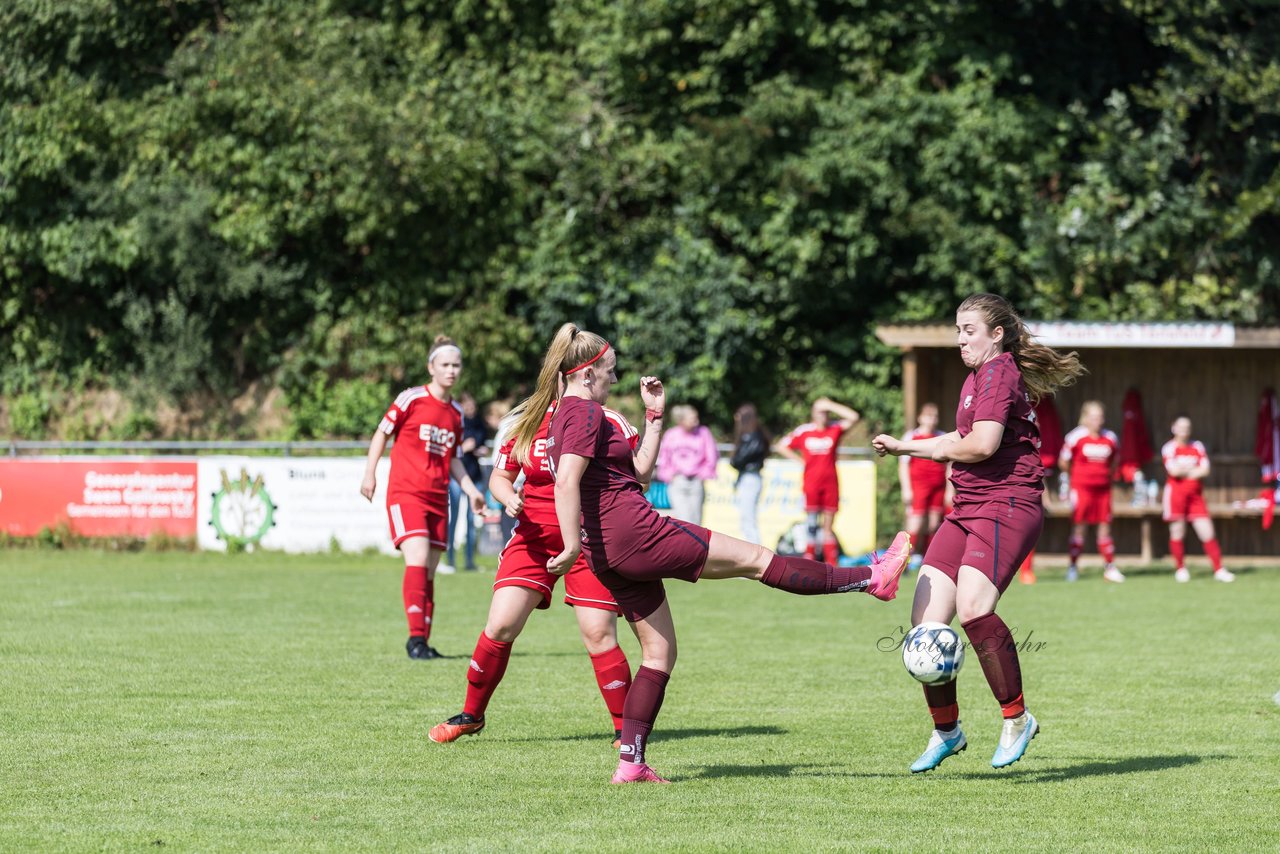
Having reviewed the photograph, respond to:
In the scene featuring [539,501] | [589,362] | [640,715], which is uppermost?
[589,362]

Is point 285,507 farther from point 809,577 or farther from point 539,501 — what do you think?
point 809,577

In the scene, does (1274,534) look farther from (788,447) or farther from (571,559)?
(571,559)

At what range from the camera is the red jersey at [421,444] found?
415 inches

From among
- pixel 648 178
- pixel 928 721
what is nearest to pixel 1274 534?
pixel 648 178

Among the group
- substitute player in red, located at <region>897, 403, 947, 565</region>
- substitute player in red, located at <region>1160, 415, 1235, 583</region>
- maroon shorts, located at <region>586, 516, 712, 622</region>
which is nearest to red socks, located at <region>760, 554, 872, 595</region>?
maroon shorts, located at <region>586, 516, 712, 622</region>

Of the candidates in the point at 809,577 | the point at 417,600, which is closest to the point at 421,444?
the point at 417,600

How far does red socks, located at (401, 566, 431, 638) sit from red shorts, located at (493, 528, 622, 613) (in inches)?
112

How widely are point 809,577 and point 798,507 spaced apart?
1417 centimetres

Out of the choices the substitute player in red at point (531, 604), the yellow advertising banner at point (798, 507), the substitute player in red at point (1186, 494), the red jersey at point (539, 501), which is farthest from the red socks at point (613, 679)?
the substitute player in red at point (1186, 494)

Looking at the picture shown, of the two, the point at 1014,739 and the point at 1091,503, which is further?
the point at 1091,503

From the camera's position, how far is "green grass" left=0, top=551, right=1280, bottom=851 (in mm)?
5520

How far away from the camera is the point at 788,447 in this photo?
1867 centimetres

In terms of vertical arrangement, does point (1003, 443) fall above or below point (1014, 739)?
above

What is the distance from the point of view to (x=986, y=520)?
6574 mm
